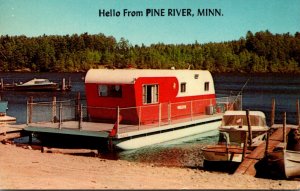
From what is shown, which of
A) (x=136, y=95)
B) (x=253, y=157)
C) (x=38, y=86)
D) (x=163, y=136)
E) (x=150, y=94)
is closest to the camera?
(x=253, y=157)

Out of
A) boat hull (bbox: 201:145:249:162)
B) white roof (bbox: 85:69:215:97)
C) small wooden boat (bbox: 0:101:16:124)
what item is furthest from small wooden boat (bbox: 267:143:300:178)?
small wooden boat (bbox: 0:101:16:124)

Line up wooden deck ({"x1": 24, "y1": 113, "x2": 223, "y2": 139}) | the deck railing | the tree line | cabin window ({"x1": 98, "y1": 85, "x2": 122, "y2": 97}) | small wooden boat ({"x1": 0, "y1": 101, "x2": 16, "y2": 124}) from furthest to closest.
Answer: the tree line, small wooden boat ({"x1": 0, "y1": 101, "x2": 16, "y2": 124}), cabin window ({"x1": 98, "y1": 85, "x2": 122, "y2": 97}), the deck railing, wooden deck ({"x1": 24, "y1": 113, "x2": 223, "y2": 139})

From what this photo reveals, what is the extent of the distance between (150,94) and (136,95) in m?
1.31

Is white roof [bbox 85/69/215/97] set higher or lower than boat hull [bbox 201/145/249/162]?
higher

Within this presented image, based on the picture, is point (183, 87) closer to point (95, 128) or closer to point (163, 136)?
point (163, 136)

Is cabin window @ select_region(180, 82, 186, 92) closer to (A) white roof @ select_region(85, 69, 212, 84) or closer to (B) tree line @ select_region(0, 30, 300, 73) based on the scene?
(A) white roof @ select_region(85, 69, 212, 84)

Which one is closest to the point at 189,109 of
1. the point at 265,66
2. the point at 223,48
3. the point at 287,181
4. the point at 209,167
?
the point at 209,167

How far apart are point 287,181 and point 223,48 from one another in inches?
5711

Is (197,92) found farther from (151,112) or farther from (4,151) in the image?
(4,151)

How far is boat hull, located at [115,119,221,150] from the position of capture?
18.6m

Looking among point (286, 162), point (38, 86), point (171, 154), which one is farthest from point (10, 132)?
point (38, 86)

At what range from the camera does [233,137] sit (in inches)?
704

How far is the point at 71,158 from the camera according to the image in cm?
1619

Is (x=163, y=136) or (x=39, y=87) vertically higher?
(x=39, y=87)
